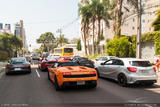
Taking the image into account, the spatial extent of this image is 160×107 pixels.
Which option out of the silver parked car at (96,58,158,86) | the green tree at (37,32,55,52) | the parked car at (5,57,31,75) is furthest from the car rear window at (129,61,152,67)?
the green tree at (37,32,55,52)

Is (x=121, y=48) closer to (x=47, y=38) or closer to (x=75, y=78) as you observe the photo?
(x=75, y=78)

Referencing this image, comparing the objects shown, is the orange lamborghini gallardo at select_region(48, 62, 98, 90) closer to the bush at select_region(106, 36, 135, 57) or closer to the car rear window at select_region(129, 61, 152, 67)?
the car rear window at select_region(129, 61, 152, 67)

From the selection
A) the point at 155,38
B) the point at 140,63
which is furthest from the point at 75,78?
the point at 155,38

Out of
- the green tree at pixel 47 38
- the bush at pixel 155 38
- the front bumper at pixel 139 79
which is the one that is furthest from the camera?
the green tree at pixel 47 38

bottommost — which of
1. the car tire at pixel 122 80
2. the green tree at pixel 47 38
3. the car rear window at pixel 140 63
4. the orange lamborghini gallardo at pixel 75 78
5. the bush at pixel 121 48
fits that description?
the car tire at pixel 122 80

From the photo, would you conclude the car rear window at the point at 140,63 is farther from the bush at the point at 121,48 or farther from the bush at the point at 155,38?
the bush at the point at 121,48

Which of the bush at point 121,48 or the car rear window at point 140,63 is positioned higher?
the bush at point 121,48

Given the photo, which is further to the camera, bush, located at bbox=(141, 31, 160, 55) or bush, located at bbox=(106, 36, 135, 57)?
bush, located at bbox=(106, 36, 135, 57)

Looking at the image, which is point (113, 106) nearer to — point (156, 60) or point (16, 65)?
point (16, 65)

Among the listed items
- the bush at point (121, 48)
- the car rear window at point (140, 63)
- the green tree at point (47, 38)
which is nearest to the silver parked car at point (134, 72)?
the car rear window at point (140, 63)

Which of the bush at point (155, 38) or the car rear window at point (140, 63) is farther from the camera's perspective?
the bush at point (155, 38)

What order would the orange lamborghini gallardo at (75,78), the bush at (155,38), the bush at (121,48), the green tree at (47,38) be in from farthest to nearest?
the green tree at (47,38)
the bush at (121,48)
the bush at (155,38)
the orange lamborghini gallardo at (75,78)

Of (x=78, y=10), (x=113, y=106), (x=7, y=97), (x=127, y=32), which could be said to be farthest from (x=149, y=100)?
(x=127, y=32)

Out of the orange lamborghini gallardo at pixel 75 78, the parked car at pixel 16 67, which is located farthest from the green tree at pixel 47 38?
the orange lamborghini gallardo at pixel 75 78
